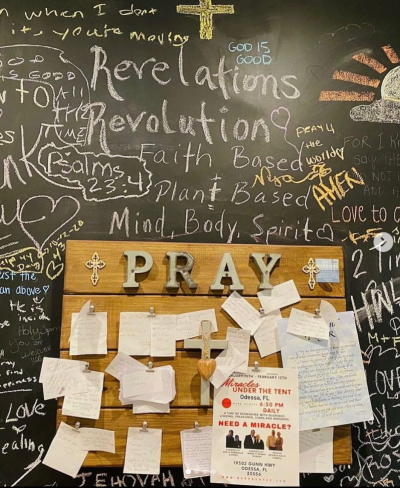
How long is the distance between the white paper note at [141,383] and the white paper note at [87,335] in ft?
0.48

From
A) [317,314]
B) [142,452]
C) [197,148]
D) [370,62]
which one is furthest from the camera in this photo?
[370,62]

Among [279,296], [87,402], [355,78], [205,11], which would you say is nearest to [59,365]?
[87,402]

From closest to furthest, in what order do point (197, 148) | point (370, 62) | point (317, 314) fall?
point (317, 314) < point (197, 148) < point (370, 62)

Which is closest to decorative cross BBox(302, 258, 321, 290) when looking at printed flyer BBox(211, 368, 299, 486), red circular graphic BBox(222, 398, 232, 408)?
printed flyer BBox(211, 368, 299, 486)

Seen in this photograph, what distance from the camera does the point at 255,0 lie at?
2.25m

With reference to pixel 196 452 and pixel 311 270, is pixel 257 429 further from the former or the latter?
pixel 311 270

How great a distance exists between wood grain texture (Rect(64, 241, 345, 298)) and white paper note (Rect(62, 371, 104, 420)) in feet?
1.19

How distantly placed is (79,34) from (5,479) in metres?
1.94

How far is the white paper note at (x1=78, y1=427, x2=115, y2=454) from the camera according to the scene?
1.84 meters

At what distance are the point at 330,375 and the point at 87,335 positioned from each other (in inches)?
38.9

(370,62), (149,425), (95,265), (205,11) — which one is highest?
(205,11)

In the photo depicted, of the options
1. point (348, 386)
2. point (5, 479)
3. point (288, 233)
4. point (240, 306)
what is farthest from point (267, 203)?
point (5, 479)

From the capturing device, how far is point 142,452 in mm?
1842

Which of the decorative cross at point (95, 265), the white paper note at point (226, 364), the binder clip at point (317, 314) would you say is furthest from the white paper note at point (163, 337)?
the binder clip at point (317, 314)
